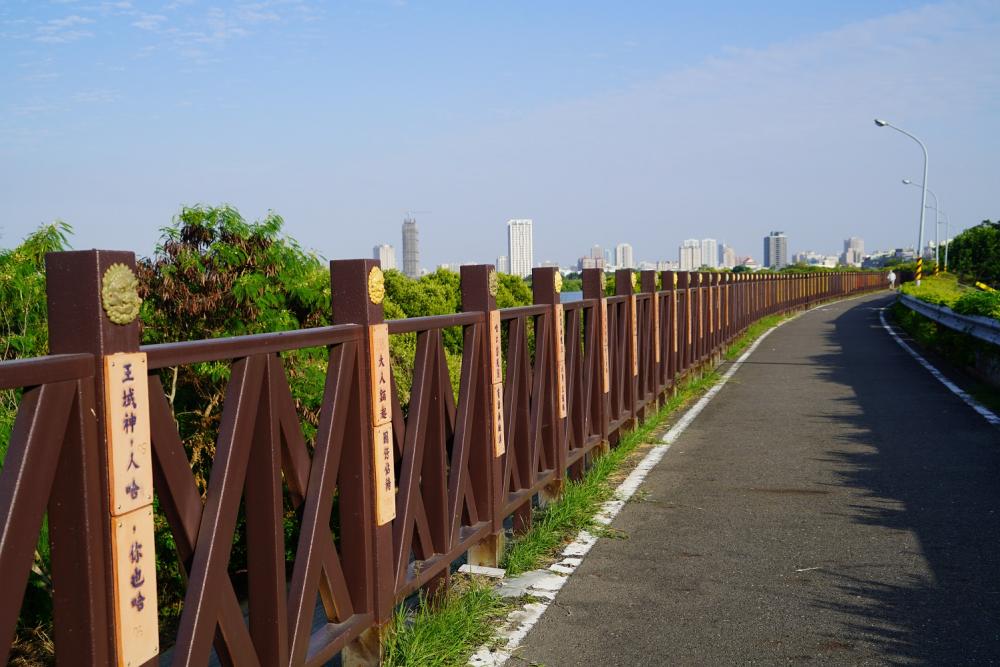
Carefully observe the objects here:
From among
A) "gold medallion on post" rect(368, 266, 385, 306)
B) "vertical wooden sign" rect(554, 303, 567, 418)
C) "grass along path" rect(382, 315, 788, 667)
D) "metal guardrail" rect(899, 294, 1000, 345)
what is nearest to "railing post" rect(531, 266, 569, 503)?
"vertical wooden sign" rect(554, 303, 567, 418)

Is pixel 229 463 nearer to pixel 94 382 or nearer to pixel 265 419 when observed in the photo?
pixel 265 419

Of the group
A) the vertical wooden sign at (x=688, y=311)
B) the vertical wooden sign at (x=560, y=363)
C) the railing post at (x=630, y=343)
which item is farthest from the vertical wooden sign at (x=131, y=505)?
the vertical wooden sign at (x=688, y=311)

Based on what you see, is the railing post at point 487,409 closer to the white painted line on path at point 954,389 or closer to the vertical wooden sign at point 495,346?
the vertical wooden sign at point 495,346

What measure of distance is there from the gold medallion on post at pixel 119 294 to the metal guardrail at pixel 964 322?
12.5 meters

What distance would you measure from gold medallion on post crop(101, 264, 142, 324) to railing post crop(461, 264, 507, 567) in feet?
9.27

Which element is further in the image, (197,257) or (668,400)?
(668,400)

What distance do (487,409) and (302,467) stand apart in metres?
1.93

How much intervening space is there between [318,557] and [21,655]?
383cm

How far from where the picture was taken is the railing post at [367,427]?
3.78m

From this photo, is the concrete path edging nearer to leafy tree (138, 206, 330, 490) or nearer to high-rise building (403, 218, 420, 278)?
leafy tree (138, 206, 330, 490)

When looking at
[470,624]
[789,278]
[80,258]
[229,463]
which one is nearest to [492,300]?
[470,624]

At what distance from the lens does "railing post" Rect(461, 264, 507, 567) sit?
522 cm

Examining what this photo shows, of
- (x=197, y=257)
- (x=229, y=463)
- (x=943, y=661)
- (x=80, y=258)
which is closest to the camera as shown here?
(x=80, y=258)

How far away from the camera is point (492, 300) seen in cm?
535
